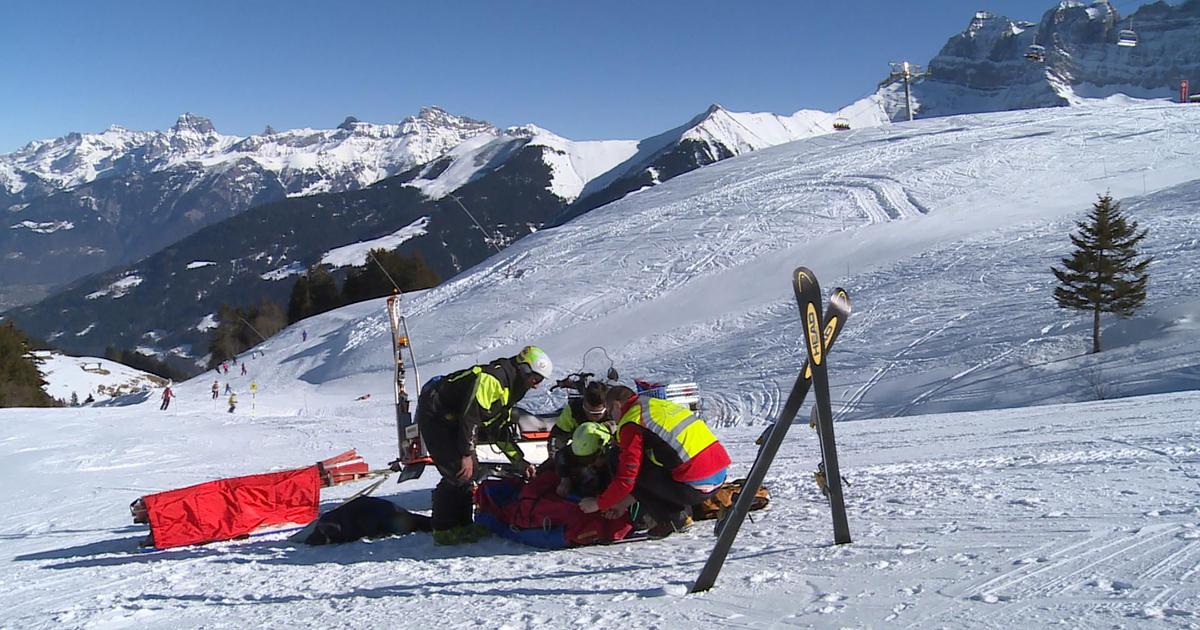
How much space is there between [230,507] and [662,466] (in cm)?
450

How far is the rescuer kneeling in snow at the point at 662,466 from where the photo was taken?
5680 mm

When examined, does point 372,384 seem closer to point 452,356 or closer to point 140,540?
point 452,356

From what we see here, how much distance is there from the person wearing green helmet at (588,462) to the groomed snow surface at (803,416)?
52 centimetres

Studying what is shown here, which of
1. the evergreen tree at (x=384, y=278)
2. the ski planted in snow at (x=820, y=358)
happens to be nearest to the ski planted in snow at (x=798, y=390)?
the ski planted in snow at (x=820, y=358)

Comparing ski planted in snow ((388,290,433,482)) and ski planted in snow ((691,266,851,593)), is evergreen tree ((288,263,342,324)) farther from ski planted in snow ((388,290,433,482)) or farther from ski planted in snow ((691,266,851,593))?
ski planted in snow ((691,266,851,593))

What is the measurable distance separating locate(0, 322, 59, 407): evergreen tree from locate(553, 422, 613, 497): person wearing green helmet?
50.7 m

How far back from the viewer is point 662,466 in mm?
5875

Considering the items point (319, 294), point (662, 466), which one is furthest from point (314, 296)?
point (662, 466)

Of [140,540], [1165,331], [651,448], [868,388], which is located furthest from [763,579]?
[1165,331]

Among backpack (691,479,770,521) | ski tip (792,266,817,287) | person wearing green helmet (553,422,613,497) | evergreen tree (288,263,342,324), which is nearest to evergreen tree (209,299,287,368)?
evergreen tree (288,263,342,324)

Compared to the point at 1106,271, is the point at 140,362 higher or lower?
higher

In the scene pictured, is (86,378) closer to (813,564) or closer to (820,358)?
(813,564)

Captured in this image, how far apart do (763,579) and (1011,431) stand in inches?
264

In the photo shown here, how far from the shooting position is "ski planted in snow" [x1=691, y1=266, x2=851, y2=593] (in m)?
4.14
